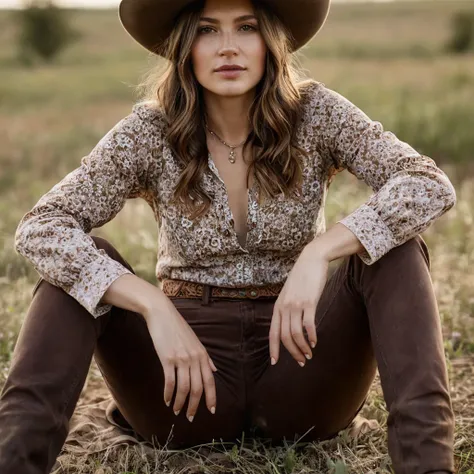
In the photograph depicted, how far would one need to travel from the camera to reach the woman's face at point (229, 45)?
2.71 m

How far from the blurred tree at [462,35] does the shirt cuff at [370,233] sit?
27.2 metres

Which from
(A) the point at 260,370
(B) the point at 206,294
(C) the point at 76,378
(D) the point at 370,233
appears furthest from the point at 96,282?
(D) the point at 370,233

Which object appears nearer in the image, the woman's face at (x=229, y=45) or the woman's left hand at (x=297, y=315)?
the woman's left hand at (x=297, y=315)

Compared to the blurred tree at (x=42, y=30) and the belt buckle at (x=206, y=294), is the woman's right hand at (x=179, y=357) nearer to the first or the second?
the belt buckle at (x=206, y=294)

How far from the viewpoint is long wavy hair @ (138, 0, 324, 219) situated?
2766mm

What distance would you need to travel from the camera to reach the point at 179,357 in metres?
2.33

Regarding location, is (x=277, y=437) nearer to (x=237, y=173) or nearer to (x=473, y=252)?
(x=237, y=173)

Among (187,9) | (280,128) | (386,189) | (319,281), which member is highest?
(187,9)

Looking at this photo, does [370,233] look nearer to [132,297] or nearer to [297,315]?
[297,315]

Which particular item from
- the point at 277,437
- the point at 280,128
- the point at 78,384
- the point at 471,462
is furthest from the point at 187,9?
→ the point at 471,462

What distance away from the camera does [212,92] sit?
116 inches

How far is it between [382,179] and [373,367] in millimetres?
610

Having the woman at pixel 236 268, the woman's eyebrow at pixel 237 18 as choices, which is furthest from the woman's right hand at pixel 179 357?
the woman's eyebrow at pixel 237 18

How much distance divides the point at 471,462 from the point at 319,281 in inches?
33.8
